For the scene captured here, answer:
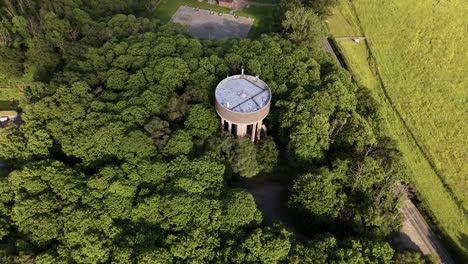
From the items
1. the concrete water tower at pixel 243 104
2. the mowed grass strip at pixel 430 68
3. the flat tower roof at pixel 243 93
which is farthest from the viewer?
the mowed grass strip at pixel 430 68

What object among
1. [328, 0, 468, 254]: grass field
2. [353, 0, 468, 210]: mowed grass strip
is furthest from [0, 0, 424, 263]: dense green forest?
[353, 0, 468, 210]: mowed grass strip

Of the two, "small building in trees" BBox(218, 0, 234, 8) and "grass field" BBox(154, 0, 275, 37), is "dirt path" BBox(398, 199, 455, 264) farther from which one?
"small building in trees" BBox(218, 0, 234, 8)

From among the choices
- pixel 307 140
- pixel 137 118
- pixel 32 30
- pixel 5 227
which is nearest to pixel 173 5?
pixel 32 30

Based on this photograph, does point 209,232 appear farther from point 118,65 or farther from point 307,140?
point 118,65

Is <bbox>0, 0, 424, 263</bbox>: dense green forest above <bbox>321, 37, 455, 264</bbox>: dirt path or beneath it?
above

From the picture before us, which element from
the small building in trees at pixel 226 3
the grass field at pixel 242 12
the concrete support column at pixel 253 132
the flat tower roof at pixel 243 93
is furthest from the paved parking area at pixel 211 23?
the concrete support column at pixel 253 132

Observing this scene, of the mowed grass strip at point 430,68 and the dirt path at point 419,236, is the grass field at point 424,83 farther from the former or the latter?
the dirt path at point 419,236
